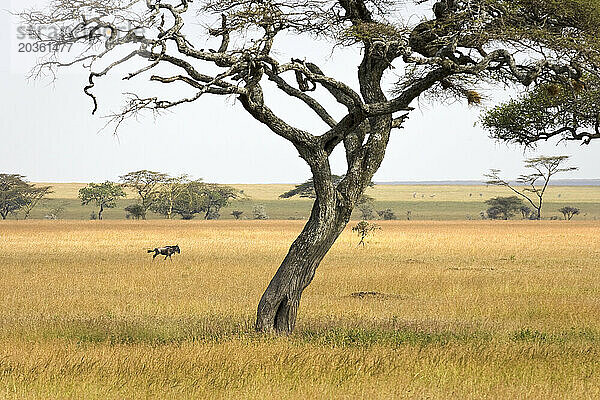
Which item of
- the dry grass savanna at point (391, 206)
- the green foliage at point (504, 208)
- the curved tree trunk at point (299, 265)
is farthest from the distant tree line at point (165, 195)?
the curved tree trunk at point (299, 265)

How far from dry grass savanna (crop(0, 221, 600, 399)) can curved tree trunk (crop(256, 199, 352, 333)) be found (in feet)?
1.47

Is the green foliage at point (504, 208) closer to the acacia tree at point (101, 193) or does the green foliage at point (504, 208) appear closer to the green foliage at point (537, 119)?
the acacia tree at point (101, 193)

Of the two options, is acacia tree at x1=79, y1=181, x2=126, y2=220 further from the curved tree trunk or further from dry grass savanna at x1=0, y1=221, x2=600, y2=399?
the curved tree trunk

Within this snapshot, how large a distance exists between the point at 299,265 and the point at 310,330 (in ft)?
6.09

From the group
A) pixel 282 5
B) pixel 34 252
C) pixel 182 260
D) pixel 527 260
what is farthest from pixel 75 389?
pixel 34 252

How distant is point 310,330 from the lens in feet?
47.9

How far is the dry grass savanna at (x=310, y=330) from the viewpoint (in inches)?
396

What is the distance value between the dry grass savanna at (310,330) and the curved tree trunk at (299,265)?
0.45 meters

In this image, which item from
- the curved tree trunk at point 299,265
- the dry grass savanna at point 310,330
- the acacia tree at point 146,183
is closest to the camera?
the dry grass savanna at point 310,330

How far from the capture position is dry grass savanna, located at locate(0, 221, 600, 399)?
33.0 feet

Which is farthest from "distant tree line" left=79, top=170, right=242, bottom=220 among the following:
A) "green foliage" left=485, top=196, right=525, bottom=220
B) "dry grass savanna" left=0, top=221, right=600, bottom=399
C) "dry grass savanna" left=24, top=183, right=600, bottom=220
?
"dry grass savanna" left=0, top=221, right=600, bottom=399

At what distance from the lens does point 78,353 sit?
1180cm

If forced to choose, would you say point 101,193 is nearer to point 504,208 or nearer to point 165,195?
point 165,195

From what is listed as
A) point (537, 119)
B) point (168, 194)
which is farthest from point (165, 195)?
point (537, 119)
